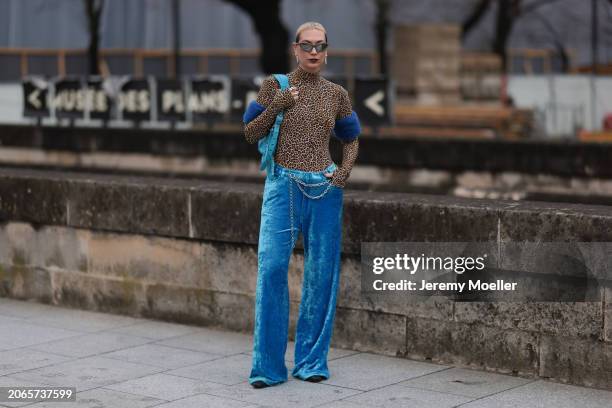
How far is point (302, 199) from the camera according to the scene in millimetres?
7441

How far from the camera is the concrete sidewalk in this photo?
7.12m

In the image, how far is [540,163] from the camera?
1585cm

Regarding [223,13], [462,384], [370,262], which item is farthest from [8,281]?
[223,13]

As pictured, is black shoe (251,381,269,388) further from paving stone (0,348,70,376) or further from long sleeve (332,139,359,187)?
paving stone (0,348,70,376)

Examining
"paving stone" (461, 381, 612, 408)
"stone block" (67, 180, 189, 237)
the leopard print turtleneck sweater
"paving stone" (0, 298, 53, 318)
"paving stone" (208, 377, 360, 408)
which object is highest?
the leopard print turtleneck sweater

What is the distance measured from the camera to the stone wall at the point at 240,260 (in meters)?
7.59

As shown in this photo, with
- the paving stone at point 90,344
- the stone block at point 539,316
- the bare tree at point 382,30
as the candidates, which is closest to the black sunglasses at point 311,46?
the stone block at point 539,316

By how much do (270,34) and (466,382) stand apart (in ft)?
75.9

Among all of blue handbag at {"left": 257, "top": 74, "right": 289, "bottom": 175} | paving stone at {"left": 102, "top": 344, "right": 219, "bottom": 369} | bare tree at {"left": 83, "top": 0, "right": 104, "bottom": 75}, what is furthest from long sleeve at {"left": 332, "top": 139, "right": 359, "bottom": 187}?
bare tree at {"left": 83, "top": 0, "right": 104, "bottom": 75}

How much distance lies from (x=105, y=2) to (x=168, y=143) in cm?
2466

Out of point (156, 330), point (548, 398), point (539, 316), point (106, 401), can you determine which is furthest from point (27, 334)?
point (548, 398)

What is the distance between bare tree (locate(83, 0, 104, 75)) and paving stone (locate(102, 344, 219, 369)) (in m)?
32.2

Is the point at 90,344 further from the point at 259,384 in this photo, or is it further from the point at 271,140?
the point at 271,140

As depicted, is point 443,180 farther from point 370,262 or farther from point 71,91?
point 71,91
